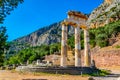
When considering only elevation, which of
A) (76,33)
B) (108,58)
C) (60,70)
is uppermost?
(76,33)

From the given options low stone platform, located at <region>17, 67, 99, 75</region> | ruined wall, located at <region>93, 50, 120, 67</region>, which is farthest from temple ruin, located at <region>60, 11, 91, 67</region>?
ruined wall, located at <region>93, 50, 120, 67</region>

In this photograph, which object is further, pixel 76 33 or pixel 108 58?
pixel 108 58

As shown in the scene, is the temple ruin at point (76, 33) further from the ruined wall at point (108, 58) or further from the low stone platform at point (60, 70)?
the ruined wall at point (108, 58)

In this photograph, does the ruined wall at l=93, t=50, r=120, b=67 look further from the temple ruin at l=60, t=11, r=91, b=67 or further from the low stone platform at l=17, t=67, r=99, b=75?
the low stone platform at l=17, t=67, r=99, b=75

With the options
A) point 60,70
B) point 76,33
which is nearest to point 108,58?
point 76,33

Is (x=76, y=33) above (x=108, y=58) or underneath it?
above

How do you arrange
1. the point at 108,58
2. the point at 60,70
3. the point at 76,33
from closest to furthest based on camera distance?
the point at 60,70 < the point at 76,33 < the point at 108,58

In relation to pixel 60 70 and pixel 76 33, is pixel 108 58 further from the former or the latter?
pixel 60 70

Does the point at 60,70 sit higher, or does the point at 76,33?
the point at 76,33

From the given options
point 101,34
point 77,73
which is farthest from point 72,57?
point 77,73

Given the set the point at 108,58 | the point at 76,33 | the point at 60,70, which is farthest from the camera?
the point at 108,58

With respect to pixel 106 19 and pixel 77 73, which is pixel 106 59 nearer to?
pixel 77 73

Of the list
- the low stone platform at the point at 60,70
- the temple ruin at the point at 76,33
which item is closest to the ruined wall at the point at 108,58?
the temple ruin at the point at 76,33

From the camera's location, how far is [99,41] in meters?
94.4
